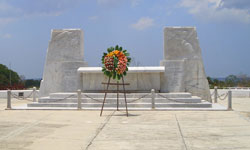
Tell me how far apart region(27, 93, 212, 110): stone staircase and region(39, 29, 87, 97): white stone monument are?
1.83 metres

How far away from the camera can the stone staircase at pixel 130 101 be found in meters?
14.1

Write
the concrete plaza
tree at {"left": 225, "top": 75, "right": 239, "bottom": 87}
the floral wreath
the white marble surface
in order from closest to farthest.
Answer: the concrete plaza → the floral wreath → the white marble surface → tree at {"left": 225, "top": 75, "right": 239, "bottom": 87}

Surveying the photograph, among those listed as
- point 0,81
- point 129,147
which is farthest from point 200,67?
point 0,81

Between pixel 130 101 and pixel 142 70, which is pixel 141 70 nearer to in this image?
pixel 142 70

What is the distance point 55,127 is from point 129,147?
329cm

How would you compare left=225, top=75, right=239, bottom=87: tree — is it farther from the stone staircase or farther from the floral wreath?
the floral wreath

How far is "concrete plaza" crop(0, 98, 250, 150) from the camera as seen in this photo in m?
7.07

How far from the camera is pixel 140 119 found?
35.9 feet

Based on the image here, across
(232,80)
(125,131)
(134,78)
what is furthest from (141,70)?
(232,80)

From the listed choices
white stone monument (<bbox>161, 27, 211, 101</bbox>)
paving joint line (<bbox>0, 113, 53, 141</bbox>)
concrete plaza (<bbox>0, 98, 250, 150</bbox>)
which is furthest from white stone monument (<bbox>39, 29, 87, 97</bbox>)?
paving joint line (<bbox>0, 113, 53, 141</bbox>)

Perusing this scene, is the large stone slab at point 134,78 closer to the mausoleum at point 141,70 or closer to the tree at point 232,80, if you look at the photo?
the mausoleum at point 141,70

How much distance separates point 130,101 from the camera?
571 inches

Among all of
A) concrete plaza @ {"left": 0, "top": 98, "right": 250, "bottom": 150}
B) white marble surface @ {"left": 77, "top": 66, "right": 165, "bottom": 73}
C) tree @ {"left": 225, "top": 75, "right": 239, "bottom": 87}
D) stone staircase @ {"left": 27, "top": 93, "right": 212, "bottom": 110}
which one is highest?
white marble surface @ {"left": 77, "top": 66, "right": 165, "bottom": 73}

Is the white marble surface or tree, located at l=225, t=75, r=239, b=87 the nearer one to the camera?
the white marble surface
